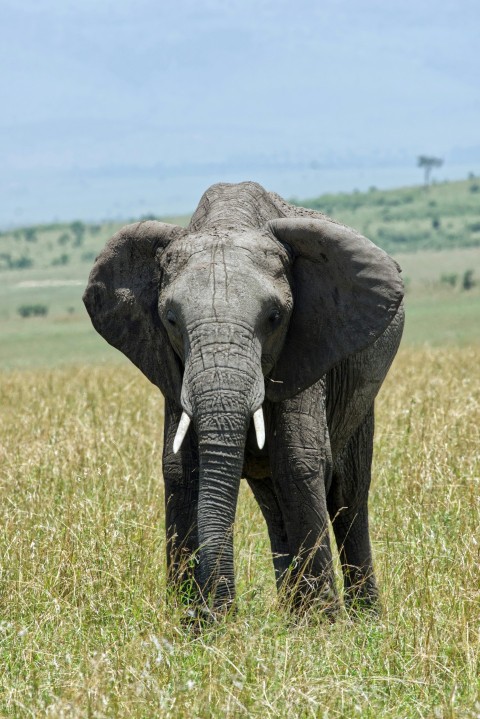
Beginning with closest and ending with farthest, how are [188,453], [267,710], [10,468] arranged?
[267,710] → [188,453] → [10,468]

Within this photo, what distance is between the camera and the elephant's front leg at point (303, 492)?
19.0 feet

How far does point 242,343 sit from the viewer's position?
534 cm

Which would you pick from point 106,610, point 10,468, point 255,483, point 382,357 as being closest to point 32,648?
point 106,610

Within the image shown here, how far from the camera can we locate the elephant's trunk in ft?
17.1

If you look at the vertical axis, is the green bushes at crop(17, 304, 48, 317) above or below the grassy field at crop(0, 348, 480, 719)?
below

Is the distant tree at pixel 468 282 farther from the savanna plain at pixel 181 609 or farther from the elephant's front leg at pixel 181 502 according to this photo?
the elephant's front leg at pixel 181 502

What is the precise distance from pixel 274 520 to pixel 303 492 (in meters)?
0.86

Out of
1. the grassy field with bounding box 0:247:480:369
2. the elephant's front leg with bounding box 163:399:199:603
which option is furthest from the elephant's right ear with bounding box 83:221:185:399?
the grassy field with bounding box 0:247:480:369

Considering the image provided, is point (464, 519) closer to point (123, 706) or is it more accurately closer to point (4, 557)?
point (4, 557)

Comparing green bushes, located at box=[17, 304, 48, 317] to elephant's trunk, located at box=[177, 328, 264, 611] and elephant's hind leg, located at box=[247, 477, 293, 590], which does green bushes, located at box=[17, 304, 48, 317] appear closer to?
elephant's hind leg, located at box=[247, 477, 293, 590]

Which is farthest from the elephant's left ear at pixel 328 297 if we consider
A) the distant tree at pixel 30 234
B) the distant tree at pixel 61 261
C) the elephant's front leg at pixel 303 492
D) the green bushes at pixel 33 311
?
the distant tree at pixel 30 234

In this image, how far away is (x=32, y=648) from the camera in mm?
5281

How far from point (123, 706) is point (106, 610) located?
1434mm

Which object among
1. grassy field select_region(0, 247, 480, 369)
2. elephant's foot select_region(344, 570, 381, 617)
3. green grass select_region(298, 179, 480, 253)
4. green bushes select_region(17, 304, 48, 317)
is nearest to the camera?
elephant's foot select_region(344, 570, 381, 617)
